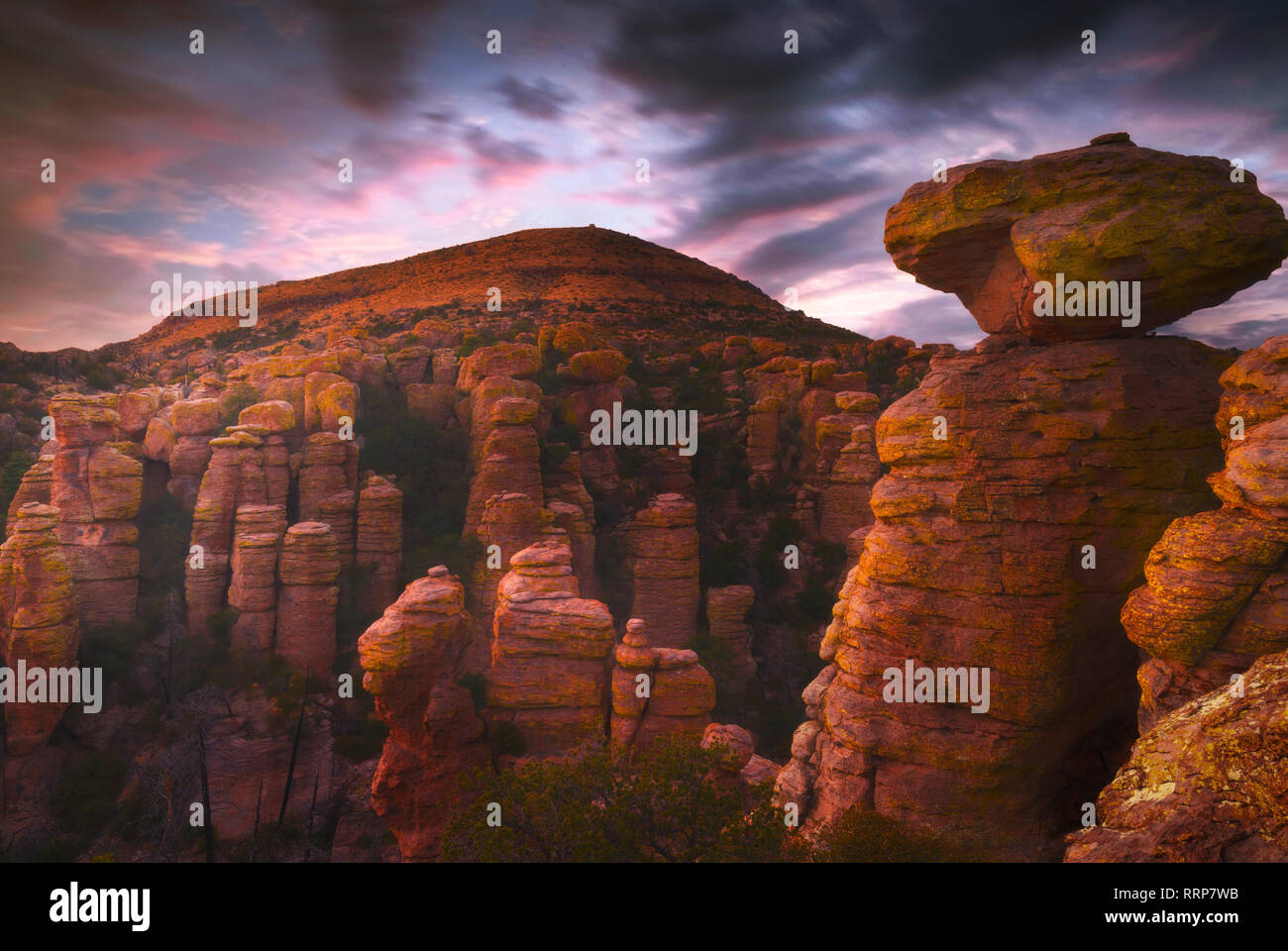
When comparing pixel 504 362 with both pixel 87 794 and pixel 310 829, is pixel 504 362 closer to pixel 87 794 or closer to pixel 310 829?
pixel 310 829

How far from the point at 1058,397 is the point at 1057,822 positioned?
931 cm

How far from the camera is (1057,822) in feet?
46.9

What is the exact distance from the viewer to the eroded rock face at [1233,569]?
10117 millimetres

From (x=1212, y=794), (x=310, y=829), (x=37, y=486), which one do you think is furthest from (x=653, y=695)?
(x=37, y=486)

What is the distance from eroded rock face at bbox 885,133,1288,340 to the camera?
12516 millimetres

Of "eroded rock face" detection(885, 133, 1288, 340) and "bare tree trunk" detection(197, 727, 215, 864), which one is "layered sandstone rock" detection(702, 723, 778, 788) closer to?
"eroded rock face" detection(885, 133, 1288, 340)

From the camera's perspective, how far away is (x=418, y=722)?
19469 mm

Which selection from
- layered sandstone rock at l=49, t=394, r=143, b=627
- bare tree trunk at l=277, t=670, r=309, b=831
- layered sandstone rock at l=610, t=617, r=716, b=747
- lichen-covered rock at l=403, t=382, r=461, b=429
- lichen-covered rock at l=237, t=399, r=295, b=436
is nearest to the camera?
layered sandstone rock at l=610, t=617, r=716, b=747

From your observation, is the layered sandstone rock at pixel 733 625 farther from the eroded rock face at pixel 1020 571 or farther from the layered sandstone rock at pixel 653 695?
the eroded rock face at pixel 1020 571

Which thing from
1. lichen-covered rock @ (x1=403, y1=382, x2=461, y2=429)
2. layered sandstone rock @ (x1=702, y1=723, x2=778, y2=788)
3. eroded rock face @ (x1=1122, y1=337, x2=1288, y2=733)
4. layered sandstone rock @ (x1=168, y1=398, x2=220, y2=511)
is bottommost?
layered sandstone rock @ (x1=702, y1=723, x2=778, y2=788)

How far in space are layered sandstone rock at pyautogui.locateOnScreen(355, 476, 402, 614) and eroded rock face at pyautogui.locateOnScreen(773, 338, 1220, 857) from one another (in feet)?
70.2

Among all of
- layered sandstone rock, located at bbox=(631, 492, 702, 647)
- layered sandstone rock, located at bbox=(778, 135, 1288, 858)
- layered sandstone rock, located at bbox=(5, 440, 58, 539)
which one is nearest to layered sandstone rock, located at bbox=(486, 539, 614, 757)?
layered sandstone rock, located at bbox=(778, 135, 1288, 858)
